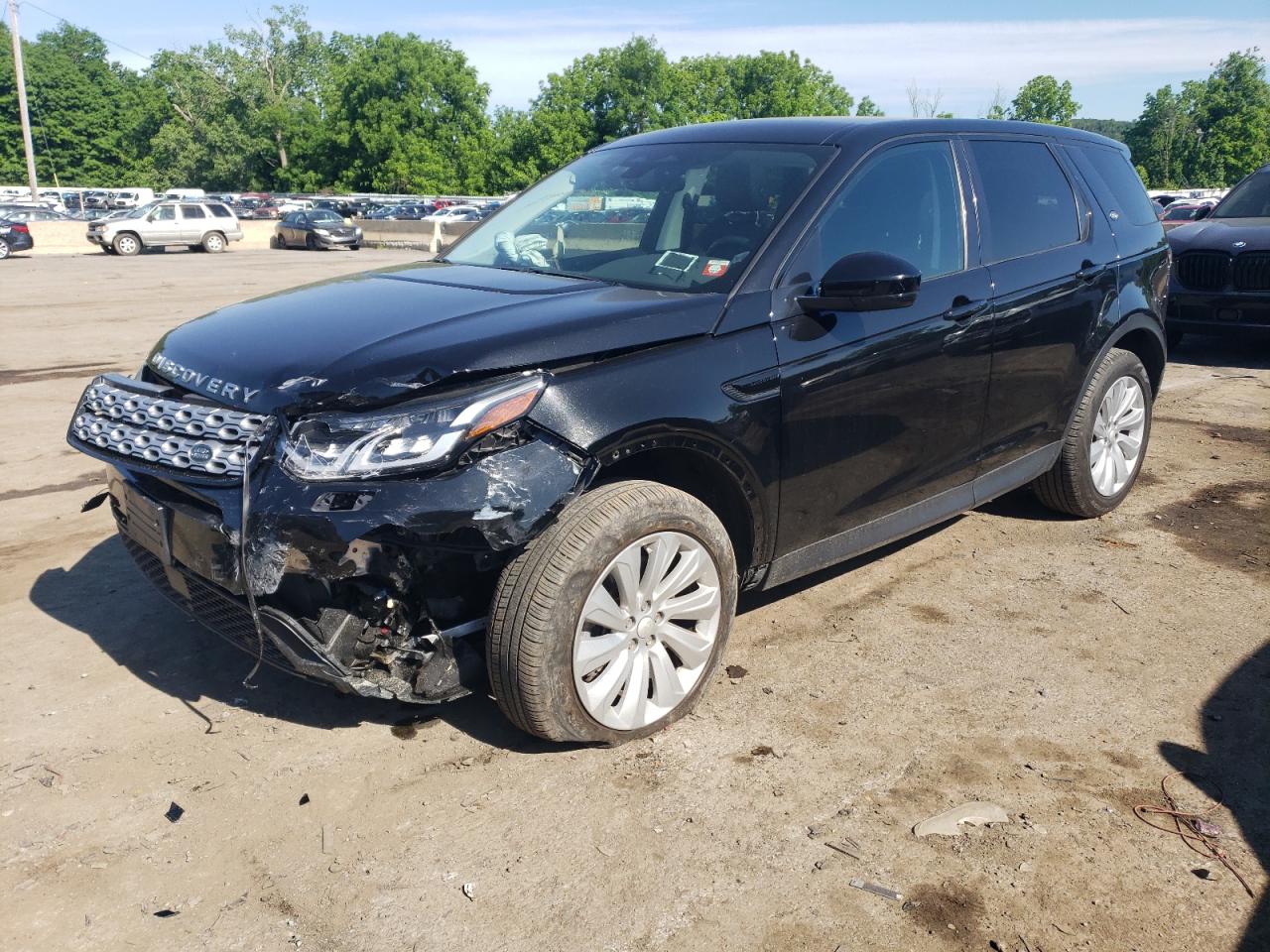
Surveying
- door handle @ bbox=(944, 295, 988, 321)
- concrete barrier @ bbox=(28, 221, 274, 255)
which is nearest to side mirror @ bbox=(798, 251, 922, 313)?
door handle @ bbox=(944, 295, 988, 321)

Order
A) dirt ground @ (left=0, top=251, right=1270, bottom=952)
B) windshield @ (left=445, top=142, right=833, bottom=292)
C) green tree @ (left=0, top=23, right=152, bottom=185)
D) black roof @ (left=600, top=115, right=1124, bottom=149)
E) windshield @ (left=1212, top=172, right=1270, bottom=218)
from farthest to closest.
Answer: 1. green tree @ (left=0, top=23, right=152, bottom=185)
2. windshield @ (left=1212, top=172, right=1270, bottom=218)
3. black roof @ (left=600, top=115, right=1124, bottom=149)
4. windshield @ (left=445, top=142, right=833, bottom=292)
5. dirt ground @ (left=0, top=251, right=1270, bottom=952)

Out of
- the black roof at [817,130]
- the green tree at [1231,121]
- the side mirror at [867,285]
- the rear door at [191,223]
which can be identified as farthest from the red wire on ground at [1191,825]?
the green tree at [1231,121]

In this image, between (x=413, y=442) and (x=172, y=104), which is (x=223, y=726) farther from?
(x=172, y=104)

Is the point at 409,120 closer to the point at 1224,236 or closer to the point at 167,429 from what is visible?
the point at 1224,236

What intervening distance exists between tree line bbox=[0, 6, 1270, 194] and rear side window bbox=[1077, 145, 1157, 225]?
7736cm

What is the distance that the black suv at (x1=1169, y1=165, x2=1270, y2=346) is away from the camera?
380 inches

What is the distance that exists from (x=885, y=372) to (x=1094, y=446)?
2061mm

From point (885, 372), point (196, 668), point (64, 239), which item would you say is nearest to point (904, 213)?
point (885, 372)

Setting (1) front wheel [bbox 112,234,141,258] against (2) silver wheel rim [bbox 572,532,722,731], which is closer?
(2) silver wheel rim [bbox 572,532,722,731]

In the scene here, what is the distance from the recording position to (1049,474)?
532cm

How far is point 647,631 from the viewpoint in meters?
3.32

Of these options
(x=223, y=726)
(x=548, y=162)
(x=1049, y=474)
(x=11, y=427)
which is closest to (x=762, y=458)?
(x=223, y=726)

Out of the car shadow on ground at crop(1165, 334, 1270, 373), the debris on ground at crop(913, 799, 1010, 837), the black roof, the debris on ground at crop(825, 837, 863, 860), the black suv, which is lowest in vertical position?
the debris on ground at crop(825, 837, 863, 860)

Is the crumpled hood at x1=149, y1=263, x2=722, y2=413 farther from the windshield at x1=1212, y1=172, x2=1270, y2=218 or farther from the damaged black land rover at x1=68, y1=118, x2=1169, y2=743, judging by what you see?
the windshield at x1=1212, y1=172, x2=1270, y2=218
